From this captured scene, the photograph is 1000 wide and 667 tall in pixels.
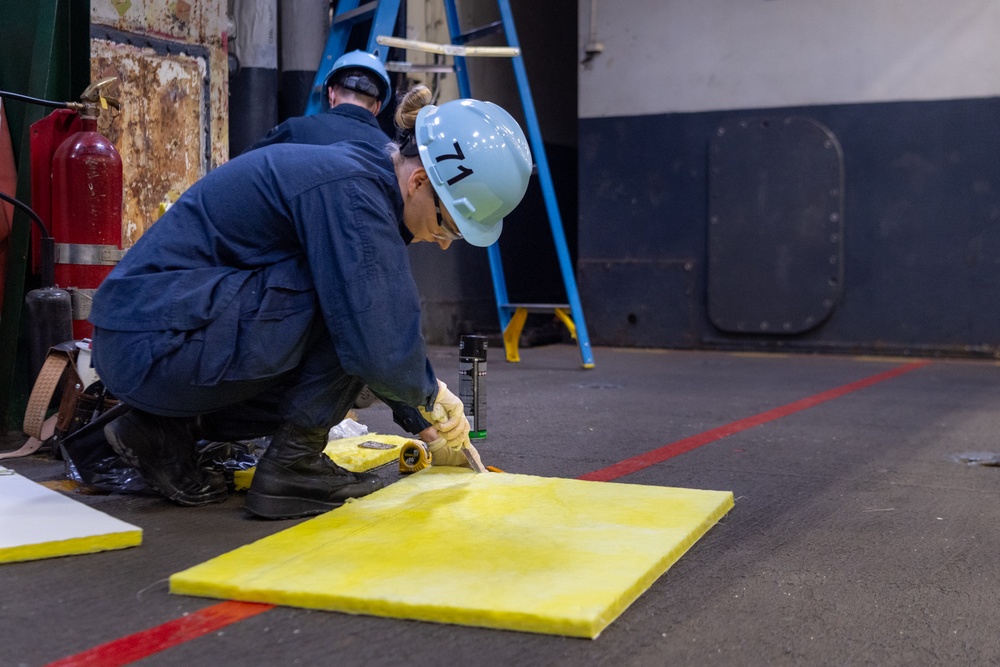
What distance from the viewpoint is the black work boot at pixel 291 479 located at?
204 centimetres

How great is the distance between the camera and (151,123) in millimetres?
3541

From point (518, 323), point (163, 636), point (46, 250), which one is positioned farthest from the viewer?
point (518, 323)

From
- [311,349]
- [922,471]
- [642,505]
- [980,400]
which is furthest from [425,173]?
[980,400]

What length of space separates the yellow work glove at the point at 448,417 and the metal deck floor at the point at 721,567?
1.26ft

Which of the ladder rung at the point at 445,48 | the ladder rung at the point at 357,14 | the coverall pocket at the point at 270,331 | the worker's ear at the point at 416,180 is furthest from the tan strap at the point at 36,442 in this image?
the ladder rung at the point at 357,14

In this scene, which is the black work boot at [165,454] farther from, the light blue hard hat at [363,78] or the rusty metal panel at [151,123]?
the light blue hard hat at [363,78]

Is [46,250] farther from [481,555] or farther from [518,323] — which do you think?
[518,323]

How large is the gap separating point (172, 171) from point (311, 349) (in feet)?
6.32

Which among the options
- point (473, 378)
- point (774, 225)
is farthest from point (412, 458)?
point (774, 225)

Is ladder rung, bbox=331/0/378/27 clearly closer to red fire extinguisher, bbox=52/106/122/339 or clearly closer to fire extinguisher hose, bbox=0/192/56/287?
red fire extinguisher, bbox=52/106/122/339

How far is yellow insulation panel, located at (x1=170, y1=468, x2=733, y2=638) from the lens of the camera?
1443 mm

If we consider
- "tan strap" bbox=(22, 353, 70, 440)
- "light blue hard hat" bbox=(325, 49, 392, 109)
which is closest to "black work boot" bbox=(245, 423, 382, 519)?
"tan strap" bbox=(22, 353, 70, 440)

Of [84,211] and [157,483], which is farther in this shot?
[84,211]

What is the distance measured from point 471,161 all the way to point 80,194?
1513 millimetres
